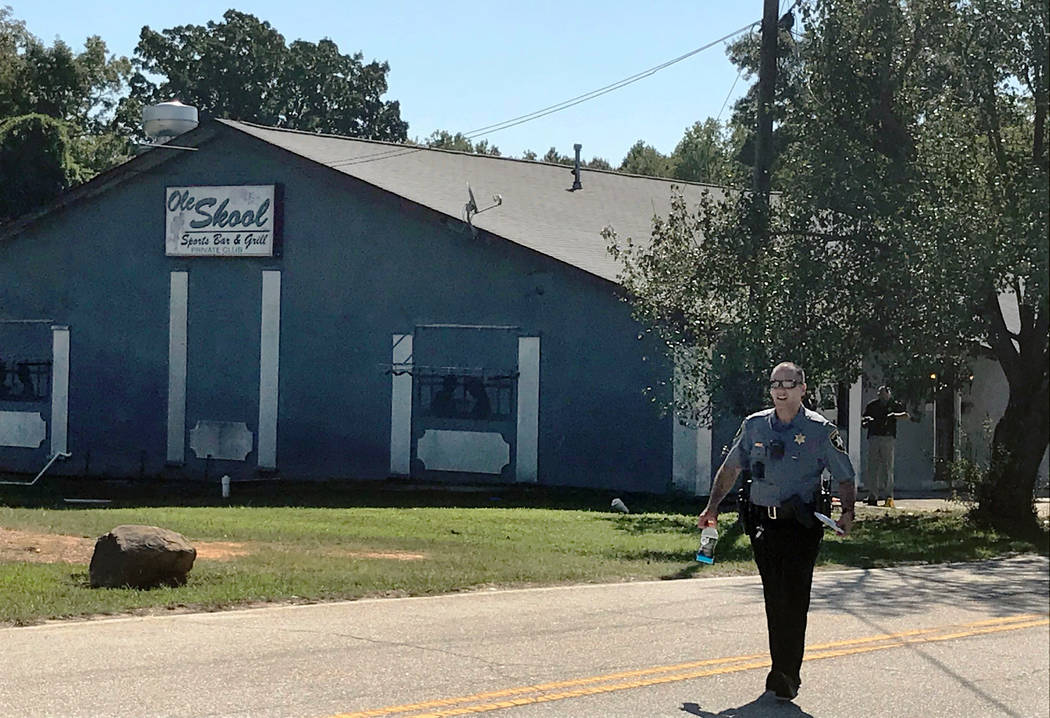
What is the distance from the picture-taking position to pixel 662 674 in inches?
375

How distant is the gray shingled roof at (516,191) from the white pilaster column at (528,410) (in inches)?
66.2

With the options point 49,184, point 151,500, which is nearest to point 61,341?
point 151,500

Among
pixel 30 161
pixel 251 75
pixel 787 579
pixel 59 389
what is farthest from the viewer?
pixel 251 75

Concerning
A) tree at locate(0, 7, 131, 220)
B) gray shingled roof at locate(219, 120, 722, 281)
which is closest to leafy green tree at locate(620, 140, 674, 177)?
tree at locate(0, 7, 131, 220)

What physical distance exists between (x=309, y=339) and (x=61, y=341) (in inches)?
221

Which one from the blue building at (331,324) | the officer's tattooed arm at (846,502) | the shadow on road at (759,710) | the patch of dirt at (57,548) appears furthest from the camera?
the blue building at (331,324)

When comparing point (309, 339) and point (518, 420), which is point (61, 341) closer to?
point (309, 339)

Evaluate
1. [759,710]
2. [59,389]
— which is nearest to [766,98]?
[759,710]

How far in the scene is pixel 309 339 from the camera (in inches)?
1095

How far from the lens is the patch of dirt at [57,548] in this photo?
14852 mm

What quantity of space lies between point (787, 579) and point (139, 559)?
587cm

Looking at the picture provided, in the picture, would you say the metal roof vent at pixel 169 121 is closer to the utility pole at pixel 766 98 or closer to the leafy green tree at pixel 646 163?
the utility pole at pixel 766 98

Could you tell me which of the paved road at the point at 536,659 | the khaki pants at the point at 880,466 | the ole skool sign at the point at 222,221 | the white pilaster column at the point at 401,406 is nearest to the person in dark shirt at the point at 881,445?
the khaki pants at the point at 880,466

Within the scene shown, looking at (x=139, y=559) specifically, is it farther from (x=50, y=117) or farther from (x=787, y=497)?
(x=50, y=117)
